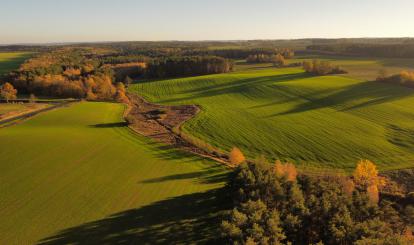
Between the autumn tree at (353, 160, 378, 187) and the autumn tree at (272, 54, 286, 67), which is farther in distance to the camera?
the autumn tree at (272, 54, 286, 67)

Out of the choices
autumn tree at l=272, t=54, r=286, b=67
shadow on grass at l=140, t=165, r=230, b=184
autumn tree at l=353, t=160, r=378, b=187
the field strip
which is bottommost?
shadow on grass at l=140, t=165, r=230, b=184

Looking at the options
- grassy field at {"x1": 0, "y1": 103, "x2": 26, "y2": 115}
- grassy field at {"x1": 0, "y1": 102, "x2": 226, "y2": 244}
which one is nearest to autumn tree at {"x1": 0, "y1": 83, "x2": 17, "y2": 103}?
grassy field at {"x1": 0, "y1": 103, "x2": 26, "y2": 115}

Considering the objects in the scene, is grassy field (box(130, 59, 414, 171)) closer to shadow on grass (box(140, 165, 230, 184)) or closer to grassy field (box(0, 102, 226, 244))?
shadow on grass (box(140, 165, 230, 184))

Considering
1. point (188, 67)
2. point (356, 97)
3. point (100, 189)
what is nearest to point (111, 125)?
point (100, 189)

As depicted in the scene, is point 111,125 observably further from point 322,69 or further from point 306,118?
point 322,69

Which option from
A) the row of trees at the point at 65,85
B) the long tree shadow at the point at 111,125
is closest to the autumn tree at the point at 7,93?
the row of trees at the point at 65,85

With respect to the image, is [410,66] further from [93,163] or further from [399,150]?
[93,163]
